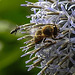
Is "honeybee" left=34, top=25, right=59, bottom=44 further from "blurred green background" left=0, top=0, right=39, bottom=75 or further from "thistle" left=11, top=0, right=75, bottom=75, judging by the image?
"blurred green background" left=0, top=0, right=39, bottom=75

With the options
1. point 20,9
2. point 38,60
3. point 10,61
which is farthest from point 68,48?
point 20,9

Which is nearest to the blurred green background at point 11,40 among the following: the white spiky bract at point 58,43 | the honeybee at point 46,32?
the white spiky bract at point 58,43

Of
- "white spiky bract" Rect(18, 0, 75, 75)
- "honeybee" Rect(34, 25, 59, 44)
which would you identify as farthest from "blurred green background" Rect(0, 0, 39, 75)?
"honeybee" Rect(34, 25, 59, 44)

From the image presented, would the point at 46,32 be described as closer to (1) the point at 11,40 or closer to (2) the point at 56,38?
(2) the point at 56,38

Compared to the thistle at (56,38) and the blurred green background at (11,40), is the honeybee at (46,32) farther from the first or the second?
the blurred green background at (11,40)

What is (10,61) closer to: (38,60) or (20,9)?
(20,9)

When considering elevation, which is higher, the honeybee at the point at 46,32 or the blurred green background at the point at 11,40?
the honeybee at the point at 46,32

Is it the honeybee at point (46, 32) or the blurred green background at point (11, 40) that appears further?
the blurred green background at point (11, 40)
